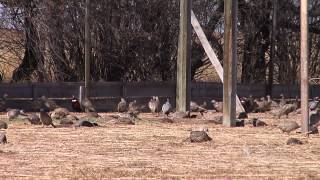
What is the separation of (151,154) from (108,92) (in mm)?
12075

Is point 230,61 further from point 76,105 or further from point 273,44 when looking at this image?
point 273,44

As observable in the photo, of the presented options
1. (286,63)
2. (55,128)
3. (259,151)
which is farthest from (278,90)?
(259,151)

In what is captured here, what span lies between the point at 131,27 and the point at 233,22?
899 centimetres

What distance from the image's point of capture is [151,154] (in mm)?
11992

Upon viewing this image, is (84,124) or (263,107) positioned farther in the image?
(263,107)

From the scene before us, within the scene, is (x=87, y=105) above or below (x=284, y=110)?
above

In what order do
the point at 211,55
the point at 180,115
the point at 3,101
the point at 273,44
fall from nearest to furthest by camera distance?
the point at 180,115
the point at 211,55
the point at 3,101
the point at 273,44

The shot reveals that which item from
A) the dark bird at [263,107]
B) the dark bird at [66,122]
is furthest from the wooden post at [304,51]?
the dark bird at [263,107]

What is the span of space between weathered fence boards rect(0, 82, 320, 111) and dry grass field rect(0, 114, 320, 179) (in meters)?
6.18

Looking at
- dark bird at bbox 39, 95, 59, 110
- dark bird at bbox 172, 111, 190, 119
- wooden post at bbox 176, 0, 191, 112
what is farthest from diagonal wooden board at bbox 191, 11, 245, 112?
dark bird at bbox 39, 95, 59, 110

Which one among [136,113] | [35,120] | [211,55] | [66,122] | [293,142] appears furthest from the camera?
[211,55]

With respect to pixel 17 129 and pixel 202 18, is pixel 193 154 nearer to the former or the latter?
A: pixel 17 129

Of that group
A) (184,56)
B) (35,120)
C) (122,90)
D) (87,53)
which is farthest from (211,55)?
(35,120)

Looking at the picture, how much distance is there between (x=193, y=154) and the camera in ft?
39.5
